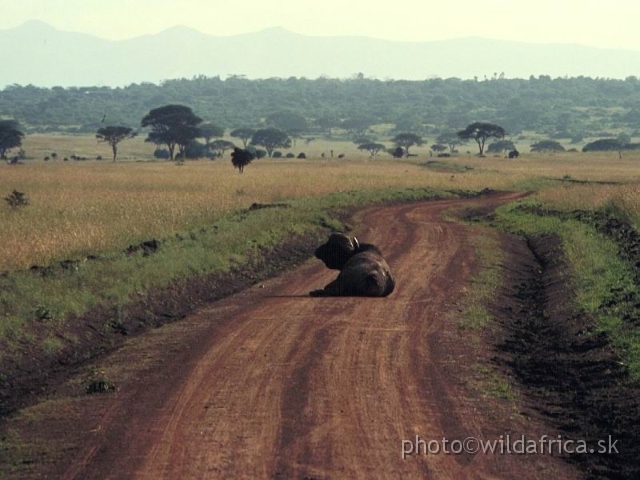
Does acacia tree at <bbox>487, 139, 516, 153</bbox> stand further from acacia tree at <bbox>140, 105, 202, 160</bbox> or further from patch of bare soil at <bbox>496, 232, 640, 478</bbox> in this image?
patch of bare soil at <bbox>496, 232, 640, 478</bbox>

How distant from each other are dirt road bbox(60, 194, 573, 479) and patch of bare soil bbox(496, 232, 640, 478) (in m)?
0.72

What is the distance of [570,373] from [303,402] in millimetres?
4184

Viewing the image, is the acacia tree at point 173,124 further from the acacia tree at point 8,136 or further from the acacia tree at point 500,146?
the acacia tree at point 500,146

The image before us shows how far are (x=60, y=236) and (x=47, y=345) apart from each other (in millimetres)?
10436

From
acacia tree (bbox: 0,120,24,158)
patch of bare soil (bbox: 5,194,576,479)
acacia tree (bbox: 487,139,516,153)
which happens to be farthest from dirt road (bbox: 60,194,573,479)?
acacia tree (bbox: 487,139,516,153)

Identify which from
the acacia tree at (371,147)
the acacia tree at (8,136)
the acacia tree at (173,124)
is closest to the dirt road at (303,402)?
the acacia tree at (8,136)

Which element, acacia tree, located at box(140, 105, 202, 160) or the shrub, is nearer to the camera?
the shrub

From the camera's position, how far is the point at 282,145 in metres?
143

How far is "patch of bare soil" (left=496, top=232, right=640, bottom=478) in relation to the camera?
33.5 ft

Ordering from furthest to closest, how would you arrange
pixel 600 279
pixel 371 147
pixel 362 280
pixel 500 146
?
1. pixel 500 146
2. pixel 371 147
3. pixel 600 279
4. pixel 362 280

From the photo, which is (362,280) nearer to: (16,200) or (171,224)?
(171,224)

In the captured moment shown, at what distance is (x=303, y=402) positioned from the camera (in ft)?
36.3

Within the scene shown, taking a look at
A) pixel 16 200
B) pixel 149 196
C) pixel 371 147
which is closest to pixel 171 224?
pixel 16 200

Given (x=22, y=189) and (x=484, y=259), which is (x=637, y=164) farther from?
(x=484, y=259)
